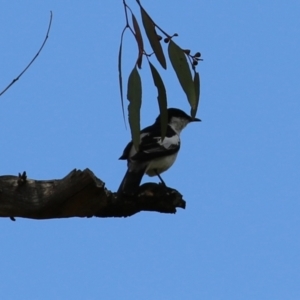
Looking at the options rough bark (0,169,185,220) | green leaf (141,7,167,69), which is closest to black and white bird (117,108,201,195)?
rough bark (0,169,185,220)

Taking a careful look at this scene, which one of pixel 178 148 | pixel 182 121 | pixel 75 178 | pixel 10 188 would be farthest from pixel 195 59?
pixel 182 121

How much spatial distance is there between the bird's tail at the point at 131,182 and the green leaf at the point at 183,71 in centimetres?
55

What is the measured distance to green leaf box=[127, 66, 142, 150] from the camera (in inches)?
112

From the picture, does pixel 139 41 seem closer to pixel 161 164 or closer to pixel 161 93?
pixel 161 93

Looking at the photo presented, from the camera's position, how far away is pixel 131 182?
166 inches

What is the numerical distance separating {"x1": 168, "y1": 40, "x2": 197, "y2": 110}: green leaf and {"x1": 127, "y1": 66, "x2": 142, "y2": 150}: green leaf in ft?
0.53

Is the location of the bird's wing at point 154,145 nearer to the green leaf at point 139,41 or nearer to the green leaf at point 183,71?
the green leaf at point 183,71

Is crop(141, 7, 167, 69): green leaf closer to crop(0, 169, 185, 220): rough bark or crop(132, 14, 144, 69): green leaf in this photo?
crop(132, 14, 144, 69): green leaf

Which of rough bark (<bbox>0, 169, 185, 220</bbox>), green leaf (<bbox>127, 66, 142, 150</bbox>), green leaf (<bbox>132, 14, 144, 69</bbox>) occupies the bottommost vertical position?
rough bark (<bbox>0, 169, 185, 220</bbox>)

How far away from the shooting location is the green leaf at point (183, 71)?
305cm

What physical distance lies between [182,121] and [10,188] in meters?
3.94

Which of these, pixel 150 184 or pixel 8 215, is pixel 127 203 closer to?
pixel 150 184

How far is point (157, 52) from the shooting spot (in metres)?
2.96

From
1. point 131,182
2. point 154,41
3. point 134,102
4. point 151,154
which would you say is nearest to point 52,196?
point 134,102
